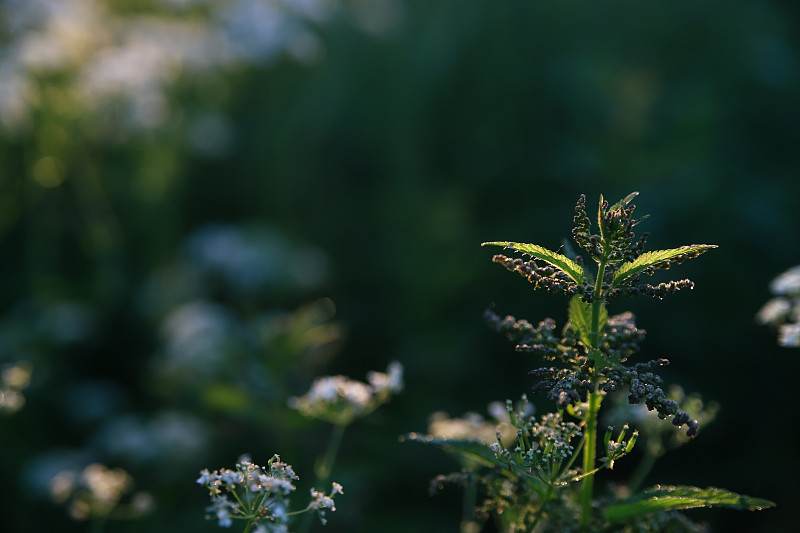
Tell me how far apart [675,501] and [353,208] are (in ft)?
12.5

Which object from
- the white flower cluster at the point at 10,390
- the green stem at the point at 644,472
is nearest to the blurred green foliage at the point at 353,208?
the white flower cluster at the point at 10,390

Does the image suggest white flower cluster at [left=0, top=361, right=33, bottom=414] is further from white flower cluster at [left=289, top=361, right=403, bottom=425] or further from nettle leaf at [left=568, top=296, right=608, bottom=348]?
nettle leaf at [left=568, top=296, right=608, bottom=348]

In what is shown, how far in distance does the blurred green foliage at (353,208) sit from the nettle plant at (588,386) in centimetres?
122

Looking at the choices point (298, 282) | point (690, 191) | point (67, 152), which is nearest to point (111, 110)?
point (67, 152)

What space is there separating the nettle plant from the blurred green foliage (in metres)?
1.22

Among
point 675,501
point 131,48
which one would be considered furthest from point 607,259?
point 131,48

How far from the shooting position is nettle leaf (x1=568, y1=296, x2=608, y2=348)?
1.19 m

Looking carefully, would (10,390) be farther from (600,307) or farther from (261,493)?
(600,307)

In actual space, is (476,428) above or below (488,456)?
above

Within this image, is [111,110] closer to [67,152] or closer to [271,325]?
[67,152]

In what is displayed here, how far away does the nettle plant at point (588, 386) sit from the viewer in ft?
3.54

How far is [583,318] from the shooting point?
1.21m

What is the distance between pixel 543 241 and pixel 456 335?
2.17ft

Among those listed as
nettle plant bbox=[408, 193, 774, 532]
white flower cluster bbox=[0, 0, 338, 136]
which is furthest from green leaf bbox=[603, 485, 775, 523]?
white flower cluster bbox=[0, 0, 338, 136]
